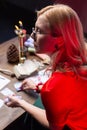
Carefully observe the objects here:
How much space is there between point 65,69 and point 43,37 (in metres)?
0.18

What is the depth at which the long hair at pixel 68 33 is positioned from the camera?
114 cm

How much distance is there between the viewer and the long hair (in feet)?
3.74

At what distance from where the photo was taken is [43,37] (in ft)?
3.95

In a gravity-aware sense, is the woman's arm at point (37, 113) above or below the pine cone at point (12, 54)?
below

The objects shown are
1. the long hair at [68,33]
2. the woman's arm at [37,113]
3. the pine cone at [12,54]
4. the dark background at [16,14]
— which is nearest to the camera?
the long hair at [68,33]

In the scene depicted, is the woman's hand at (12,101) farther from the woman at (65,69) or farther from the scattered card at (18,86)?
the woman at (65,69)

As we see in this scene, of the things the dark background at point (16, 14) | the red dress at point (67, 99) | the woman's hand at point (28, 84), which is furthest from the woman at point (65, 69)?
the dark background at point (16, 14)

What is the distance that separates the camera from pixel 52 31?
45.9 inches

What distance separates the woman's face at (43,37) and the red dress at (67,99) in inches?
5.3

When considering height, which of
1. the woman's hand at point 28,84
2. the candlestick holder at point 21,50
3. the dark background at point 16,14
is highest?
the candlestick holder at point 21,50

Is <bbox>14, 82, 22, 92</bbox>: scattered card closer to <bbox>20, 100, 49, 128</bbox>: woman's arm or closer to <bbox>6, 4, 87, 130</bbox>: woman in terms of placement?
<bbox>20, 100, 49, 128</bbox>: woman's arm

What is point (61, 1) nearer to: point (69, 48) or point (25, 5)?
point (25, 5)

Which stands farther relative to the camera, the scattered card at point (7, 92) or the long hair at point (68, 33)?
the scattered card at point (7, 92)

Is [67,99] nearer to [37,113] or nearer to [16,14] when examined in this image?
[37,113]
